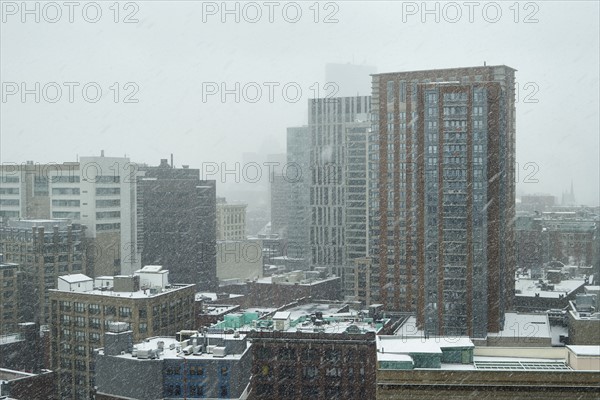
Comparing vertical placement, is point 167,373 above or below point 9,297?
below

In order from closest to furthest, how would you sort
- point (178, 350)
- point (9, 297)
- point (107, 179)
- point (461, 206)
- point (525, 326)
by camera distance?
point (178, 350)
point (461, 206)
point (525, 326)
point (9, 297)
point (107, 179)

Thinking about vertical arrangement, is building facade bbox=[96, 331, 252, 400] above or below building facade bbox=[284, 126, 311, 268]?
below

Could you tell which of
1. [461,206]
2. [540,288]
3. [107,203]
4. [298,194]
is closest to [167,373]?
[461,206]

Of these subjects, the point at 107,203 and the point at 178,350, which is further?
the point at 107,203

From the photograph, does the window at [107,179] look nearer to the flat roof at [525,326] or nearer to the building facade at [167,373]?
the building facade at [167,373]

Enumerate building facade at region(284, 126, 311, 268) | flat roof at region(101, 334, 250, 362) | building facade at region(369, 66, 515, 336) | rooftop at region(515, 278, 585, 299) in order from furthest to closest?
building facade at region(284, 126, 311, 268) < rooftop at region(515, 278, 585, 299) < building facade at region(369, 66, 515, 336) < flat roof at region(101, 334, 250, 362)

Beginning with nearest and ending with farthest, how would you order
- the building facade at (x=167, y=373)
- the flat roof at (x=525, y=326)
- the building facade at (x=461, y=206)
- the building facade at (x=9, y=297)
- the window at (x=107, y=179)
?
the building facade at (x=167, y=373), the building facade at (x=461, y=206), the flat roof at (x=525, y=326), the building facade at (x=9, y=297), the window at (x=107, y=179)

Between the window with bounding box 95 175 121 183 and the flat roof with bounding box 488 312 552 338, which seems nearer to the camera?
the flat roof with bounding box 488 312 552 338

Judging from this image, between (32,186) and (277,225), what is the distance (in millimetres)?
62013

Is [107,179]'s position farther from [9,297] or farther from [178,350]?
[178,350]

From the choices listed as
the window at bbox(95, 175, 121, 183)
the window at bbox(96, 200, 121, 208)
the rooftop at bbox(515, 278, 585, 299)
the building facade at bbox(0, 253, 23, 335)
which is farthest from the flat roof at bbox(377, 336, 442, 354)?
the rooftop at bbox(515, 278, 585, 299)

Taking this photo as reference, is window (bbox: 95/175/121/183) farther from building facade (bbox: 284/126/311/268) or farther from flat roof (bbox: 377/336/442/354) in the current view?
building facade (bbox: 284/126/311/268)

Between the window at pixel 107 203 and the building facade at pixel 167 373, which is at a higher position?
the window at pixel 107 203

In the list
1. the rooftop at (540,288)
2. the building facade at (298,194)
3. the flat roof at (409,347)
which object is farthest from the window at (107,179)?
the building facade at (298,194)
